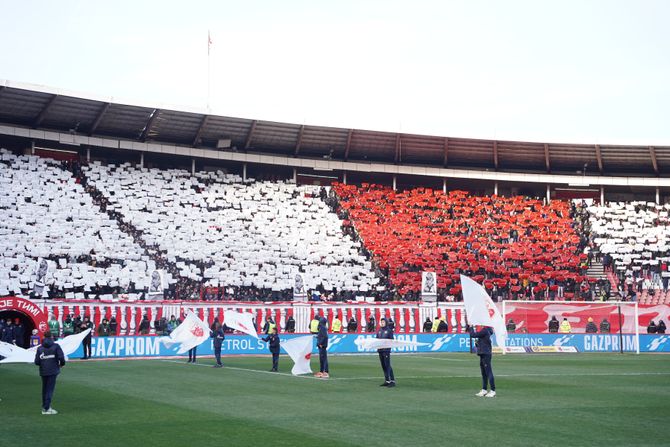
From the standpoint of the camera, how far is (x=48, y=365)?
17.3 metres

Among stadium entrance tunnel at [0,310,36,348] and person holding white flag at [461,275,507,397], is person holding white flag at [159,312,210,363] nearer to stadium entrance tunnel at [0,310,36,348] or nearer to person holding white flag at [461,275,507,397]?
stadium entrance tunnel at [0,310,36,348]

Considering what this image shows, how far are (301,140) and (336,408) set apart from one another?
141ft

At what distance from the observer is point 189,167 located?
2357 inches

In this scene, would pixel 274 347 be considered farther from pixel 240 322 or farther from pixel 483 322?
pixel 483 322

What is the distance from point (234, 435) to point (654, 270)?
46695mm

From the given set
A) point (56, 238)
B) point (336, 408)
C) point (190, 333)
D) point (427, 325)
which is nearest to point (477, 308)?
point (336, 408)

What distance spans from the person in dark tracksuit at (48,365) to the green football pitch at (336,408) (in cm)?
31

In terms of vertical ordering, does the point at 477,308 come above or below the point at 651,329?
above

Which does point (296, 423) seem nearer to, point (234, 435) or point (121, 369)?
point (234, 435)

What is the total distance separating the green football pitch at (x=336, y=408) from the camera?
46.0ft

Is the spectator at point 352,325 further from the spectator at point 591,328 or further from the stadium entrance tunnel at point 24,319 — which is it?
the stadium entrance tunnel at point 24,319

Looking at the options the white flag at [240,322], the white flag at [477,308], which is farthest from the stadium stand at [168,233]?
the white flag at [477,308]

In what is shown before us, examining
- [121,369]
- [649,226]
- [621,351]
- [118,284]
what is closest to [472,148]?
[649,226]

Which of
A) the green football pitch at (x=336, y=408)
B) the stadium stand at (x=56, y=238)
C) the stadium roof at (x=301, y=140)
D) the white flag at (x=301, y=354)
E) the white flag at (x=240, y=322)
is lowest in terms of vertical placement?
the green football pitch at (x=336, y=408)
